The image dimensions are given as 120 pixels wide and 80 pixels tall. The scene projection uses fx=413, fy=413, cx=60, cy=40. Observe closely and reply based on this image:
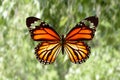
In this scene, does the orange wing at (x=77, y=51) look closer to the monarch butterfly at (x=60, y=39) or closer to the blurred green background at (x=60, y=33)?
the monarch butterfly at (x=60, y=39)

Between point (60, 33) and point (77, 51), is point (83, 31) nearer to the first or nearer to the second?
point (77, 51)

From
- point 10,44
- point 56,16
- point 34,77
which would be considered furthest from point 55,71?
point 56,16

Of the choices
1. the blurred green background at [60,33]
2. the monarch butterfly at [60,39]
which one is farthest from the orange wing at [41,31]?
the blurred green background at [60,33]

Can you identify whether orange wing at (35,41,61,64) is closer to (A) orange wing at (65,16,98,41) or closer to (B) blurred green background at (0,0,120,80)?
(A) orange wing at (65,16,98,41)

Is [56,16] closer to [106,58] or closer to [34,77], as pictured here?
[106,58]

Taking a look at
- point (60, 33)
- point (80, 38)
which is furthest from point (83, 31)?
point (60, 33)

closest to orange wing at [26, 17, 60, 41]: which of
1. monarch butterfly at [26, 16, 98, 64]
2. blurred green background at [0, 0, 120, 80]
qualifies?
monarch butterfly at [26, 16, 98, 64]
